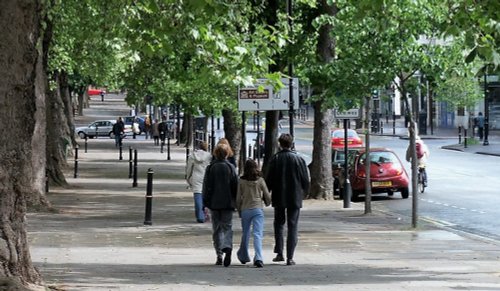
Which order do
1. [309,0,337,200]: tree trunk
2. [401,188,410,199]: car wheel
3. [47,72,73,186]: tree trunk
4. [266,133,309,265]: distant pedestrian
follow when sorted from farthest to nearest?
[47,72,73,186]: tree trunk
[401,188,410,199]: car wheel
[309,0,337,200]: tree trunk
[266,133,309,265]: distant pedestrian

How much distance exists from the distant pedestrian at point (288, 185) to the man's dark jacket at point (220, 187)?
488mm

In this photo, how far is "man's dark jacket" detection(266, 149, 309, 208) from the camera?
48.3ft

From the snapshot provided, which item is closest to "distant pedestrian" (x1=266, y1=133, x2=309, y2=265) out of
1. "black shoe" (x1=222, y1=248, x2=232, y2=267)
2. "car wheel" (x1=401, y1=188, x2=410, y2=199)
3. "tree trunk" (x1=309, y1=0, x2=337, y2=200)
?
"black shoe" (x1=222, y1=248, x2=232, y2=267)

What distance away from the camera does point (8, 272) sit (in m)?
10.4

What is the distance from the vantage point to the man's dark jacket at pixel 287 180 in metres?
14.7

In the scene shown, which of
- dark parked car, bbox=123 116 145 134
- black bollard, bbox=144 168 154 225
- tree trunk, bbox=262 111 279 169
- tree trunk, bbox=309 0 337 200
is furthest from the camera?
dark parked car, bbox=123 116 145 134

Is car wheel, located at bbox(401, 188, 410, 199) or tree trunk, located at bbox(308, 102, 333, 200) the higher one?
tree trunk, located at bbox(308, 102, 333, 200)

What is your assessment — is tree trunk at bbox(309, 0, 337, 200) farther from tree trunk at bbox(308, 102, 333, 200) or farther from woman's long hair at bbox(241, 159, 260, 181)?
woman's long hair at bbox(241, 159, 260, 181)

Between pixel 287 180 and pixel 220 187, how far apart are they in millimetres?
895

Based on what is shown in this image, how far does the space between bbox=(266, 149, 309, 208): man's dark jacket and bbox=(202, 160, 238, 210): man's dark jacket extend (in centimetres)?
52

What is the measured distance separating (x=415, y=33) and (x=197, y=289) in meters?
10.5

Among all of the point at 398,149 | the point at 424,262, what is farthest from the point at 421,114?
the point at 424,262

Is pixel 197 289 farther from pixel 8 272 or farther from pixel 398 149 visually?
pixel 398 149

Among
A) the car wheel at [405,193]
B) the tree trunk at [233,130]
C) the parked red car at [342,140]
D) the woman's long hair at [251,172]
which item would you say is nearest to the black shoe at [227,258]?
the woman's long hair at [251,172]
